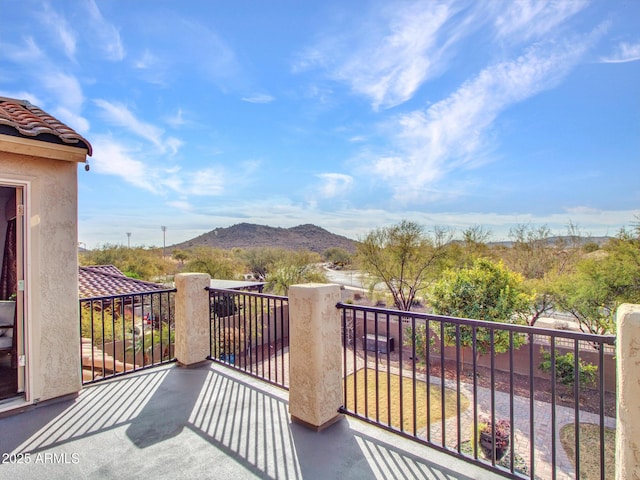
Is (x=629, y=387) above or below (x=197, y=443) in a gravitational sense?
above

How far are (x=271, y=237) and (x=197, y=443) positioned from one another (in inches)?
1649

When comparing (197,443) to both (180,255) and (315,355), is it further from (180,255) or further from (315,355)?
(180,255)

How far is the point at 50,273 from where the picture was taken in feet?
9.70

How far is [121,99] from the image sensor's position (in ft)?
23.9

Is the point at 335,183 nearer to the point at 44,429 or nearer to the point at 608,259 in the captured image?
the point at 608,259

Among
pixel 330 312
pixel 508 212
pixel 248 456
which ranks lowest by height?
pixel 248 456

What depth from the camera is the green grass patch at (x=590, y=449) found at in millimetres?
6910

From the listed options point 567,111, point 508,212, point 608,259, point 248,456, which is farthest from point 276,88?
point 508,212

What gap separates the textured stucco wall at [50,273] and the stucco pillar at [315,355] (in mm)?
2115

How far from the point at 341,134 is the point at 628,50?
939cm

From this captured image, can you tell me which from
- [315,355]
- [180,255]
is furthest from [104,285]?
[180,255]

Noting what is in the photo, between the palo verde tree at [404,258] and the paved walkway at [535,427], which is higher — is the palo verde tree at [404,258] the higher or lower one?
the higher one

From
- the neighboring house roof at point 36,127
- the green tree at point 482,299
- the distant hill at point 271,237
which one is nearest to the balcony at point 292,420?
the neighboring house roof at point 36,127

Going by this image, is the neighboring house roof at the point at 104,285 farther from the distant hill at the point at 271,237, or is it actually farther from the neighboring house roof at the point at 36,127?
the distant hill at the point at 271,237
